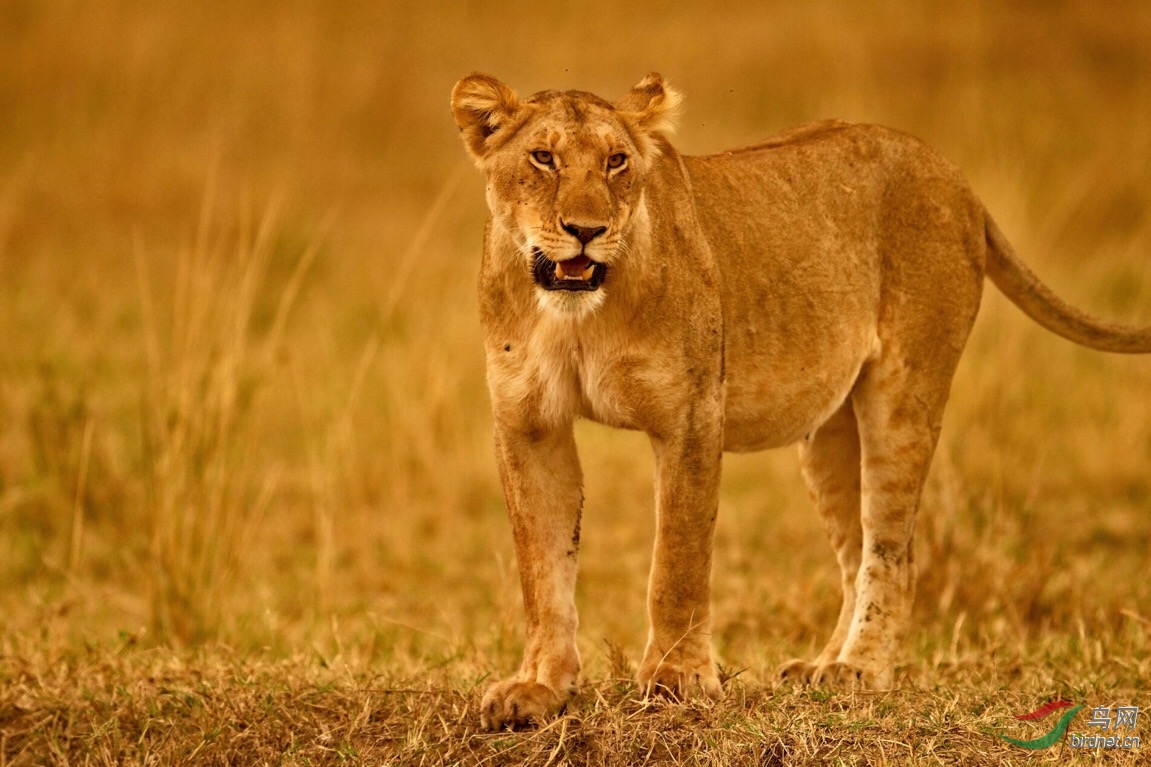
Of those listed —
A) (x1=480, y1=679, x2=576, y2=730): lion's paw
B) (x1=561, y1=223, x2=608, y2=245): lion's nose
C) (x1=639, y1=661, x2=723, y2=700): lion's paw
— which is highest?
(x1=561, y1=223, x2=608, y2=245): lion's nose

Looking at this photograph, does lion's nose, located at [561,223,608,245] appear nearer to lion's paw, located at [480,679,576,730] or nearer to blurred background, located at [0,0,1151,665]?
lion's paw, located at [480,679,576,730]

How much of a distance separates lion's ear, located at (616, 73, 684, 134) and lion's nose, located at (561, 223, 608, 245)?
451mm

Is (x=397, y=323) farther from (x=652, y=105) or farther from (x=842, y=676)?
(x=652, y=105)

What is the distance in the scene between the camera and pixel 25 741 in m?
4.40

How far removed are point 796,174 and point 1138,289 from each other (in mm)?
6622

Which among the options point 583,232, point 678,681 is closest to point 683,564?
point 678,681

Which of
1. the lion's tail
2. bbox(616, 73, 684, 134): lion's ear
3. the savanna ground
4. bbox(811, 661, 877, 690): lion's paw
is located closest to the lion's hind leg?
the savanna ground

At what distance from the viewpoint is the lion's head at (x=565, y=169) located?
3680 millimetres

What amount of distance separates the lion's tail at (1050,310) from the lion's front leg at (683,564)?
Answer: 1.50 meters

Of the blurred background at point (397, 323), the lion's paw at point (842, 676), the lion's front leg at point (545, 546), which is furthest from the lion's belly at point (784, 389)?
the blurred background at point (397, 323)

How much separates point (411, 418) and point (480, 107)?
14.5ft

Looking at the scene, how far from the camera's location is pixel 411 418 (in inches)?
324

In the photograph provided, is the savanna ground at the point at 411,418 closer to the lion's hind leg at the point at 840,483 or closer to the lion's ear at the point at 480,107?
the lion's hind leg at the point at 840,483

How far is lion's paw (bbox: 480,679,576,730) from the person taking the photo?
3934 mm
